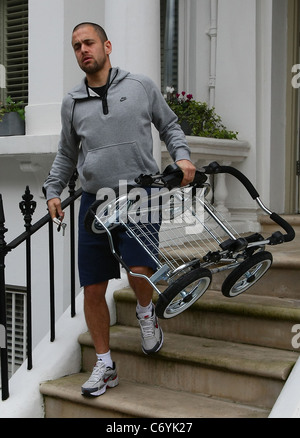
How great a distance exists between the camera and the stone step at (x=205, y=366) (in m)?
3.21

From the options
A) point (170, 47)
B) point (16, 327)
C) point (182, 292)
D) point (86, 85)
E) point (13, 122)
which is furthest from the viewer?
point (170, 47)

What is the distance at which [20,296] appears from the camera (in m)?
5.51

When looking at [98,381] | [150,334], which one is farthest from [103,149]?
[98,381]

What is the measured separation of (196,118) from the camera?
5.34m

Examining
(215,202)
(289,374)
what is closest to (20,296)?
(215,202)

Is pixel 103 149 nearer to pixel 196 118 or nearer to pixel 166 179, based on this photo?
pixel 166 179

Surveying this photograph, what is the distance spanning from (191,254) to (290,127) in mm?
1994

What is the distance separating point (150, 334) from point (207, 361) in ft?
1.13

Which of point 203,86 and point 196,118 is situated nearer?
point 196,118

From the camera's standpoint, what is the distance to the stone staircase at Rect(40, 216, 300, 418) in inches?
126

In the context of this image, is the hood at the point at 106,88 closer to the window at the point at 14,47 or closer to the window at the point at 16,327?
the window at the point at 16,327

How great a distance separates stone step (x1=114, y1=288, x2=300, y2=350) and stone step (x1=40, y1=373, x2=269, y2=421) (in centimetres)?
45

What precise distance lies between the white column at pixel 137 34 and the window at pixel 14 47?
1.70 m
